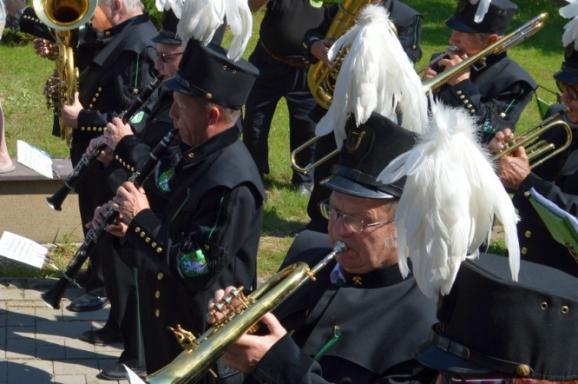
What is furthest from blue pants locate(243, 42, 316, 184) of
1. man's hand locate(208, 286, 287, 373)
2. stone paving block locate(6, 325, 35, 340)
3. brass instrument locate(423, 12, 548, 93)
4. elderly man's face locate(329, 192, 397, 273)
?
man's hand locate(208, 286, 287, 373)

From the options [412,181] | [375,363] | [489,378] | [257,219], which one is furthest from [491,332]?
[257,219]

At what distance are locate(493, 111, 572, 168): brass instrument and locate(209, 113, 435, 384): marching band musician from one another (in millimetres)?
1869

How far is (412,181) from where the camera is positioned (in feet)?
11.1

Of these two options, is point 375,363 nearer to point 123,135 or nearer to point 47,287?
point 123,135

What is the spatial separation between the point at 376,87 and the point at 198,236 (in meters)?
1.12

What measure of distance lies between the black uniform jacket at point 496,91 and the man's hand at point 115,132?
1.91 meters

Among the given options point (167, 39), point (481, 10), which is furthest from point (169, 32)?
point (481, 10)

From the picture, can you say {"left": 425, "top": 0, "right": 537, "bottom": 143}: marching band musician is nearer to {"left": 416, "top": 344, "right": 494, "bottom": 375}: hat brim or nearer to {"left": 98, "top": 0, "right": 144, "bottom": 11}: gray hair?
{"left": 98, "top": 0, "right": 144, "bottom": 11}: gray hair

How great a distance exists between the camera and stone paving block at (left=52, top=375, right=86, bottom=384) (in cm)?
677

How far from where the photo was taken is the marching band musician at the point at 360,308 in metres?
3.96

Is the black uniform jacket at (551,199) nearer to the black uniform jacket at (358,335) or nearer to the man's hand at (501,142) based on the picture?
the man's hand at (501,142)

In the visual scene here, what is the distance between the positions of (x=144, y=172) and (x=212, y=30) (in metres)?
0.77

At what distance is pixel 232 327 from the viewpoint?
400 centimetres

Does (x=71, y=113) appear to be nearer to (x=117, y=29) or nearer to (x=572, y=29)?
(x=117, y=29)
